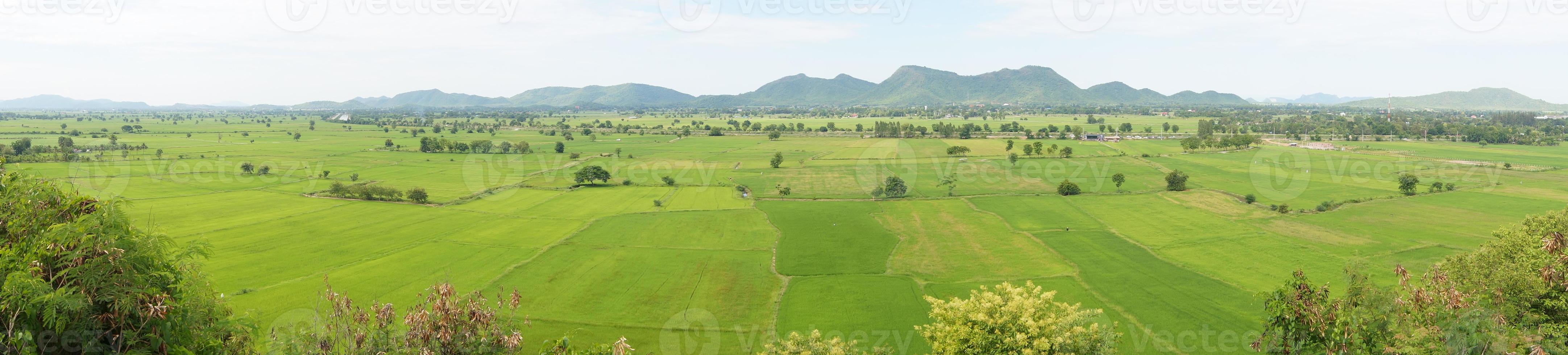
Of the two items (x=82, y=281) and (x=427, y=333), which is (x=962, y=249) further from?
(x=82, y=281)

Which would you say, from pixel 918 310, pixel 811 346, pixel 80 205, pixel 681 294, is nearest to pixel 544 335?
pixel 681 294

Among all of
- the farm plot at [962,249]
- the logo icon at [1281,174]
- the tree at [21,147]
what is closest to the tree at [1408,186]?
the logo icon at [1281,174]

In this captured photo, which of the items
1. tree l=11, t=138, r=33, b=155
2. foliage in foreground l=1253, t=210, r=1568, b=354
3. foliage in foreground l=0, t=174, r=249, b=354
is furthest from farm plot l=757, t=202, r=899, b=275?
tree l=11, t=138, r=33, b=155

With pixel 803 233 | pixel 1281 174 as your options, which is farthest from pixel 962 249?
pixel 1281 174

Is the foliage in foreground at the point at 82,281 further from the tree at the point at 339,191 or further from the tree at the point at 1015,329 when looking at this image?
the tree at the point at 339,191

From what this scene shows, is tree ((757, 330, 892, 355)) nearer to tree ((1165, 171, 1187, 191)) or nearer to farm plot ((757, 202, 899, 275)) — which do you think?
farm plot ((757, 202, 899, 275))
